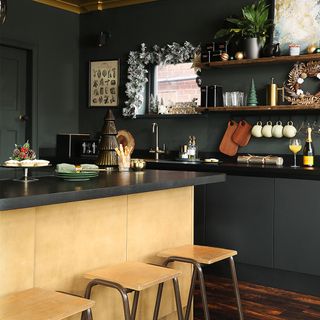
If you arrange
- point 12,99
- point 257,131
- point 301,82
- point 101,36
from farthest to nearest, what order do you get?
point 101,36
point 12,99
point 257,131
point 301,82

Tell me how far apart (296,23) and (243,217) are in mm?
1896

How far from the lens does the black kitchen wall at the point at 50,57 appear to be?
6062 mm

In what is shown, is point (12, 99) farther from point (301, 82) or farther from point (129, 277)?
point (129, 277)

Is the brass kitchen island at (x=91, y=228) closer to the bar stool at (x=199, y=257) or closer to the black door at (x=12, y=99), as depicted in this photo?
the bar stool at (x=199, y=257)

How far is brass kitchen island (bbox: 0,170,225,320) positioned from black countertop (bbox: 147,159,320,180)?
1158mm

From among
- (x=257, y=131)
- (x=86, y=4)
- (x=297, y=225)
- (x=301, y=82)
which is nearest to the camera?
(x=297, y=225)

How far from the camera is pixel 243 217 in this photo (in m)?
4.54

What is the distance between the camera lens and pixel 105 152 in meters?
3.59

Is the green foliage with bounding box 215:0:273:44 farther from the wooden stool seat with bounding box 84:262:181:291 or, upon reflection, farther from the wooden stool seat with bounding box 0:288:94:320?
the wooden stool seat with bounding box 0:288:94:320

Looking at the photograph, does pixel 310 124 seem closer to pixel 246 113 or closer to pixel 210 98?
pixel 246 113

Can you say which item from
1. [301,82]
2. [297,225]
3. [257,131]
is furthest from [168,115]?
[297,225]

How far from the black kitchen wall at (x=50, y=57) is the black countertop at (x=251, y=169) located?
1.77 metres

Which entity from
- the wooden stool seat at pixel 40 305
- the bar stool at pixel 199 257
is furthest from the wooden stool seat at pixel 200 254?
the wooden stool seat at pixel 40 305

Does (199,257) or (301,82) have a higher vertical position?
(301,82)
